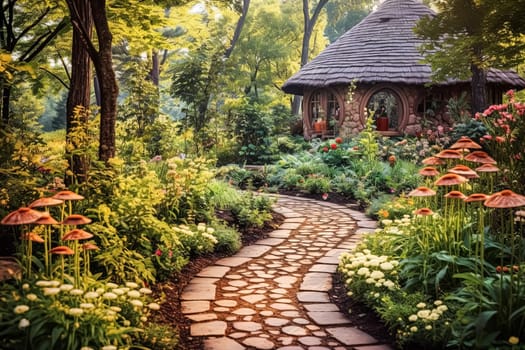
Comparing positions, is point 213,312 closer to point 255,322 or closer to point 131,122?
point 255,322

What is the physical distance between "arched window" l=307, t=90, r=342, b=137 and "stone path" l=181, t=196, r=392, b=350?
31.8 feet

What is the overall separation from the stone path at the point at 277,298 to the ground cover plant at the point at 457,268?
34 centimetres

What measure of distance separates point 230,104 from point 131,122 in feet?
21.5

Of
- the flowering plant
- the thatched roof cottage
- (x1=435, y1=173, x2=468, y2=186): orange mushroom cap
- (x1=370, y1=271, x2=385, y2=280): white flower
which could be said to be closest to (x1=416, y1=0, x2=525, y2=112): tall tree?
the thatched roof cottage

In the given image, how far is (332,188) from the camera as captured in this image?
33.7 ft

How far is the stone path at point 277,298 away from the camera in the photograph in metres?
3.46

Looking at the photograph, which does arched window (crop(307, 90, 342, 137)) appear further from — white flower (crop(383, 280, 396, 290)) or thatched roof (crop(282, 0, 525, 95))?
white flower (crop(383, 280, 396, 290))

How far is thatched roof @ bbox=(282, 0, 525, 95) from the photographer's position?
14.9 metres

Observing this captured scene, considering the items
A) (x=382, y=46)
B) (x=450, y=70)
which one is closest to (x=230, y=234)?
(x=450, y=70)

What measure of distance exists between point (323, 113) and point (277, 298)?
513 inches

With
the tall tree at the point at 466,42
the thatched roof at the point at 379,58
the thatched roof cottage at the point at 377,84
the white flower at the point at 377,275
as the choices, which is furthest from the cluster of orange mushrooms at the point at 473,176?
the thatched roof at the point at 379,58

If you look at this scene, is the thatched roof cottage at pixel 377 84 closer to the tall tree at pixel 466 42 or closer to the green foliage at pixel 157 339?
the tall tree at pixel 466 42

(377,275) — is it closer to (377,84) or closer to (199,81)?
(199,81)

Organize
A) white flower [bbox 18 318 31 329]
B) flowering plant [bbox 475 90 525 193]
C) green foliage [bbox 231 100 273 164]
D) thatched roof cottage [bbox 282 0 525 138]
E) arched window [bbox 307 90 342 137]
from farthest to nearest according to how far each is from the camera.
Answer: arched window [bbox 307 90 342 137]
thatched roof cottage [bbox 282 0 525 138]
green foliage [bbox 231 100 273 164]
flowering plant [bbox 475 90 525 193]
white flower [bbox 18 318 31 329]
